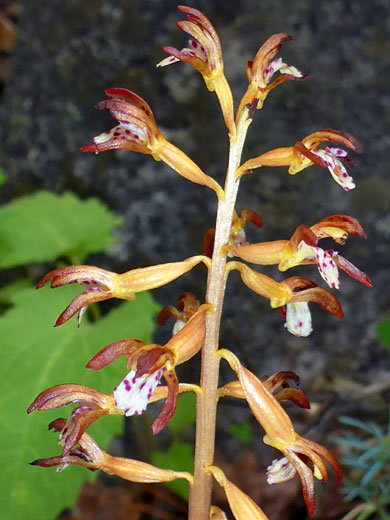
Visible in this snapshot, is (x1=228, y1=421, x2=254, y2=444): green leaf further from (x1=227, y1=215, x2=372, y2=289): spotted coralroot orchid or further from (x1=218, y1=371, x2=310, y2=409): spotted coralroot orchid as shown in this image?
(x1=227, y1=215, x2=372, y2=289): spotted coralroot orchid

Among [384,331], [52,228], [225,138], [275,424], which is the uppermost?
[225,138]

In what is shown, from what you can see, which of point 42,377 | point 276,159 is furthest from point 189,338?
point 42,377

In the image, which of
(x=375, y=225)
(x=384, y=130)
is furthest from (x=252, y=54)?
(x=375, y=225)

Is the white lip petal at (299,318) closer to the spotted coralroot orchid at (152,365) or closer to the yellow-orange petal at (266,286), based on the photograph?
the yellow-orange petal at (266,286)

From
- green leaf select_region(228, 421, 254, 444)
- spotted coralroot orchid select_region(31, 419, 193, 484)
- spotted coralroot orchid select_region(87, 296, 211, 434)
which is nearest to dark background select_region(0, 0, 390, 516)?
green leaf select_region(228, 421, 254, 444)

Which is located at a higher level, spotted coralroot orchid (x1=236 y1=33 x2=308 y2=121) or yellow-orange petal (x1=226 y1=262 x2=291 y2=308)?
spotted coralroot orchid (x1=236 y1=33 x2=308 y2=121)

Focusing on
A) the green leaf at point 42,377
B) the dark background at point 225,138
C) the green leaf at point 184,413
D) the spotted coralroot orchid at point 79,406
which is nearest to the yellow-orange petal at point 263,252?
the spotted coralroot orchid at point 79,406

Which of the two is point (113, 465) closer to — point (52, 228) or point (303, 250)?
point (303, 250)
